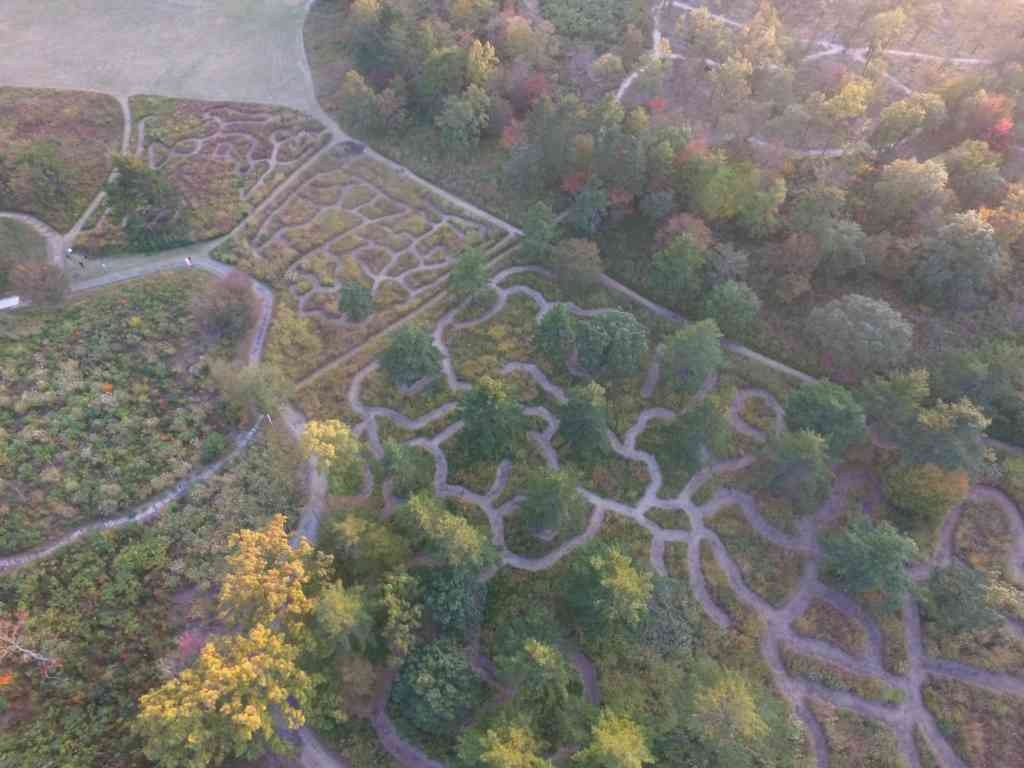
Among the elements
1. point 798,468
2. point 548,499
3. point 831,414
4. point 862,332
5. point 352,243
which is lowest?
point 548,499

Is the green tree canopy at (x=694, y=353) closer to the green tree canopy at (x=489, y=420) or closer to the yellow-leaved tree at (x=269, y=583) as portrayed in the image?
the green tree canopy at (x=489, y=420)

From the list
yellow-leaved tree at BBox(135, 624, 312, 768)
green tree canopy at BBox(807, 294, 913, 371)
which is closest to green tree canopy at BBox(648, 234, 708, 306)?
green tree canopy at BBox(807, 294, 913, 371)

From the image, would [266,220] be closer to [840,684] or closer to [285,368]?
[285,368]

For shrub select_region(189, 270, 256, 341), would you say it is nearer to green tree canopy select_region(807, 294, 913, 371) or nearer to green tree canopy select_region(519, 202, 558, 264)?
green tree canopy select_region(519, 202, 558, 264)

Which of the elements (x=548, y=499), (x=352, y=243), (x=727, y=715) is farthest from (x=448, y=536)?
A: (x=352, y=243)

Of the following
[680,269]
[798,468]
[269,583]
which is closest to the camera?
[269,583]

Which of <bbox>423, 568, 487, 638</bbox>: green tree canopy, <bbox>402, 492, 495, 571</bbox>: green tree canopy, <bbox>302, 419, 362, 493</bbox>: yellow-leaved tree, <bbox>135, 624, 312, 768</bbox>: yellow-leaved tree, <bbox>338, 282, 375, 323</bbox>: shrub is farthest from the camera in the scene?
<bbox>338, 282, 375, 323</bbox>: shrub

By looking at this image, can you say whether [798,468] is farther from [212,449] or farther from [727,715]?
[212,449]
